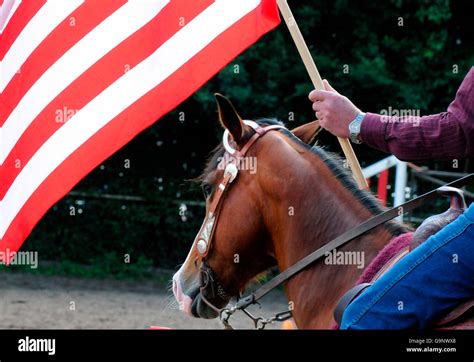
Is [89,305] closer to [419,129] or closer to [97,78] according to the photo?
[97,78]

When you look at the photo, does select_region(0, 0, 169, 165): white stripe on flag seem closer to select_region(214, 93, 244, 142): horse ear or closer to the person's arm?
select_region(214, 93, 244, 142): horse ear

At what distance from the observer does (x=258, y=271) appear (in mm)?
3650

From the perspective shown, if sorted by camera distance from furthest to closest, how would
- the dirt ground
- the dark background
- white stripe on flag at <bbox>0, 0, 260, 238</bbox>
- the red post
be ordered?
1. the dark background
2. the dirt ground
3. the red post
4. white stripe on flag at <bbox>0, 0, 260, 238</bbox>

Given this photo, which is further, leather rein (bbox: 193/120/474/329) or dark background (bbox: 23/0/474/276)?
dark background (bbox: 23/0/474/276)

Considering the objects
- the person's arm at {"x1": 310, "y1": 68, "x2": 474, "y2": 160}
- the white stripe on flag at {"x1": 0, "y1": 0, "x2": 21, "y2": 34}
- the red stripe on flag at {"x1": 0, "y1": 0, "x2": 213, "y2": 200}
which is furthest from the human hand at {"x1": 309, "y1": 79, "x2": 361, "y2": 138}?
the white stripe on flag at {"x1": 0, "y1": 0, "x2": 21, "y2": 34}

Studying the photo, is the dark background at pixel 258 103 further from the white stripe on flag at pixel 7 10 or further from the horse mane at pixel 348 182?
the horse mane at pixel 348 182

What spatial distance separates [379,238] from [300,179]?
1.37 ft

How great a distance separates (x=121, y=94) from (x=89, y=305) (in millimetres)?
6575

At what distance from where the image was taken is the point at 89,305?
33.3 feet

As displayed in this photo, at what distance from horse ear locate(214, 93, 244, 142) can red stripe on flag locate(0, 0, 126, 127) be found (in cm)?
99

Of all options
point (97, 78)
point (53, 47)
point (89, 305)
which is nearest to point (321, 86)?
point (97, 78)

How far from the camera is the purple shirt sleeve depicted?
2.64 m
